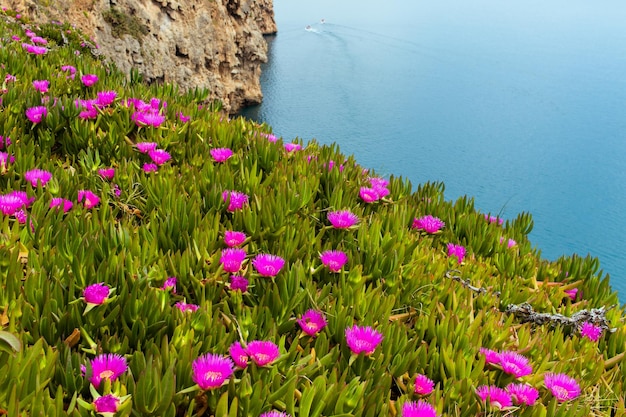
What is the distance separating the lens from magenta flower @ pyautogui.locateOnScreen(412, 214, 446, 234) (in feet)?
9.86

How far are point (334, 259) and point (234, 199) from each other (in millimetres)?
653

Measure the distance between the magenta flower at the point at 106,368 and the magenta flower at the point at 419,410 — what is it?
2.69 ft

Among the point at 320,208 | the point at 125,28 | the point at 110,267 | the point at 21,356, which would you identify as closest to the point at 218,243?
the point at 110,267

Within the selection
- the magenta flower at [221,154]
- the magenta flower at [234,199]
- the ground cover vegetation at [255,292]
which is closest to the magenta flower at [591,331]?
the ground cover vegetation at [255,292]

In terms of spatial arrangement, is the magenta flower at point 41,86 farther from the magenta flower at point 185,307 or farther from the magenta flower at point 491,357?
the magenta flower at point 491,357

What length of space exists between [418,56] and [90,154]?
77168 millimetres

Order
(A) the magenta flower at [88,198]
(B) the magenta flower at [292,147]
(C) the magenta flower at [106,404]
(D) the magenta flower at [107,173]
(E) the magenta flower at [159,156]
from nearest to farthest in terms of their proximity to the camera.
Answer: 1. (C) the magenta flower at [106,404]
2. (A) the magenta flower at [88,198]
3. (D) the magenta flower at [107,173]
4. (E) the magenta flower at [159,156]
5. (B) the magenta flower at [292,147]

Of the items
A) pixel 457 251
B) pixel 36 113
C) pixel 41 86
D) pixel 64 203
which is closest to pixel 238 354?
pixel 64 203

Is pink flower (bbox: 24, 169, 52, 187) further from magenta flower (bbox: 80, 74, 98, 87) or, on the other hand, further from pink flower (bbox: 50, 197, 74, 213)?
magenta flower (bbox: 80, 74, 98, 87)

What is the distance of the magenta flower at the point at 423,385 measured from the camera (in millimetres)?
1699

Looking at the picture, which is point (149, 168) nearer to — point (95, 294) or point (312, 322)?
point (95, 294)

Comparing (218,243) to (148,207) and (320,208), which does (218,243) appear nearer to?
(148,207)

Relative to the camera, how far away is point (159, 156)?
9.84 feet

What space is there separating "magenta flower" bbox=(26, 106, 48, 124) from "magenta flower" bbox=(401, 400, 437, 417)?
2.77 m
